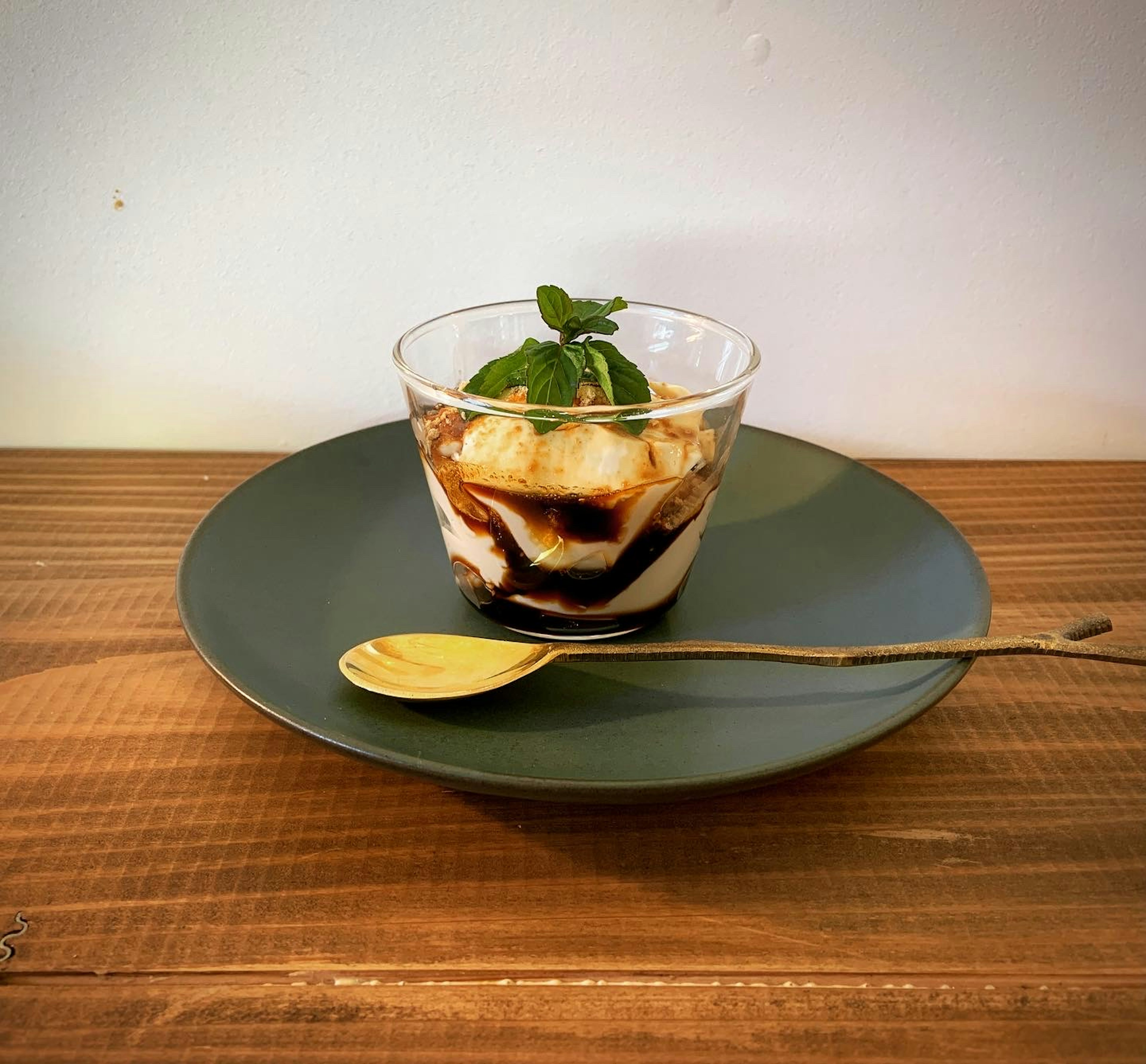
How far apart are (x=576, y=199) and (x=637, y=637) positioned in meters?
0.48

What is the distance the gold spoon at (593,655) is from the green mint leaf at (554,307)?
9.7 inches

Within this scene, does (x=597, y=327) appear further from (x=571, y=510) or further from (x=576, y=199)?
(x=576, y=199)

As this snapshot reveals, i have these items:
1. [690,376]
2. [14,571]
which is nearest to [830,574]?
[690,376]

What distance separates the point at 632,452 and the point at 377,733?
0.24 m

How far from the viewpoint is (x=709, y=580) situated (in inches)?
31.2

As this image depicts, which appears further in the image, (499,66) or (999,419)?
(999,419)

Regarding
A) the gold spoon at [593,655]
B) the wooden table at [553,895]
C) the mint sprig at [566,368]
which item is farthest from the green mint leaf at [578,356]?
the wooden table at [553,895]

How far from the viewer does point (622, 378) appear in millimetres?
687

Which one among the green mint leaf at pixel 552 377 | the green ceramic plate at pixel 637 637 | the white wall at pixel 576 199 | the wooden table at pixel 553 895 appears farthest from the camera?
the white wall at pixel 576 199

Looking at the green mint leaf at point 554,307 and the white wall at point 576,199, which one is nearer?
the green mint leaf at point 554,307

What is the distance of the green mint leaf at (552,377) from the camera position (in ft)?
2.14

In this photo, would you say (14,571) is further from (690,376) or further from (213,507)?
(690,376)

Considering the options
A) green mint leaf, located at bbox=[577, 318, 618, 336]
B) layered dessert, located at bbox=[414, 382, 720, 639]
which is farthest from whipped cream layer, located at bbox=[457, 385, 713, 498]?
green mint leaf, located at bbox=[577, 318, 618, 336]

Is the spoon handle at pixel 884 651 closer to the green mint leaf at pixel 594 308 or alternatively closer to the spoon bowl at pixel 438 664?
the spoon bowl at pixel 438 664
